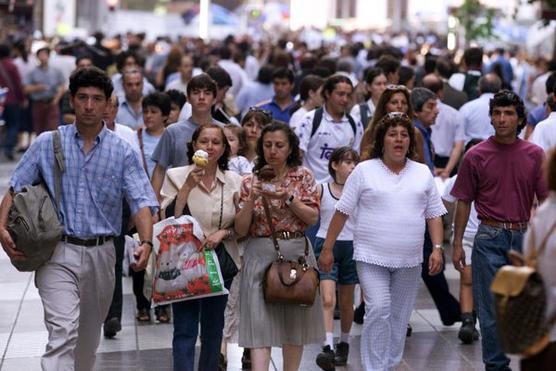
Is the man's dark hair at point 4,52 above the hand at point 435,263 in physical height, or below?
above

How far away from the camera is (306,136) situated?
37.8 ft

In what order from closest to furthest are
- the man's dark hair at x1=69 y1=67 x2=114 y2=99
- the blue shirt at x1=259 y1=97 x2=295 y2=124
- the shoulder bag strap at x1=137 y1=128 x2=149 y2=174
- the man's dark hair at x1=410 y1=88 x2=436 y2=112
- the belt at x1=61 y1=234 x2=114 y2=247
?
the belt at x1=61 y1=234 x2=114 y2=247 → the man's dark hair at x1=69 y1=67 x2=114 y2=99 → the shoulder bag strap at x1=137 y1=128 x2=149 y2=174 → the man's dark hair at x1=410 y1=88 x2=436 y2=112 → the blue shirt at x1=259 y1=97 x2=295 y2=124

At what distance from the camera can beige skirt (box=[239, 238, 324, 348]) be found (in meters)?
8.18

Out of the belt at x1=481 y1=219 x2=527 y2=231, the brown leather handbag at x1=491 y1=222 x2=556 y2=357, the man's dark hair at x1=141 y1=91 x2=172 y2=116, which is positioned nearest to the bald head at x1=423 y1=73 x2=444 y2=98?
the man's dark hair at x1=141 y1=91 x2=172 y2=116

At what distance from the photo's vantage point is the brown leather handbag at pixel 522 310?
213 inches

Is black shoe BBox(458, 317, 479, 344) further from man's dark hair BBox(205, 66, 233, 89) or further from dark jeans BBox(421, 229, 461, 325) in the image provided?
man's dark hair BBox(205, 66, 233, 89)

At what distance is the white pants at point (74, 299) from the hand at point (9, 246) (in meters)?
0.18

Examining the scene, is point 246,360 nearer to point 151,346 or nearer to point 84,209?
point 151,346

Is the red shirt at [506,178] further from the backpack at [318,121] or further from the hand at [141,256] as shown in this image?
the backpack at [318,121]

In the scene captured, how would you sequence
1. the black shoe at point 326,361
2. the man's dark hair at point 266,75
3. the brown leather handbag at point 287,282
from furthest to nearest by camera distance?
the man's dark hair at point 266,75 < the black shoe at point 326,361 < the brown leather handbag at point 287,282

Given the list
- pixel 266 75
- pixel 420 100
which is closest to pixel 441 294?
pixel 420 100

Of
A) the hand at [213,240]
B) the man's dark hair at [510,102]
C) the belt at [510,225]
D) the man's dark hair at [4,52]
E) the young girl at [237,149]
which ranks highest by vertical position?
the man's dark hair at [4,52]

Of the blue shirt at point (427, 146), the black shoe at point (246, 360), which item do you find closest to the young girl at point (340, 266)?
the black shoe at point (246, 360)

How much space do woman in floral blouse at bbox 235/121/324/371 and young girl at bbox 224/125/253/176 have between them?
4.23 ft
